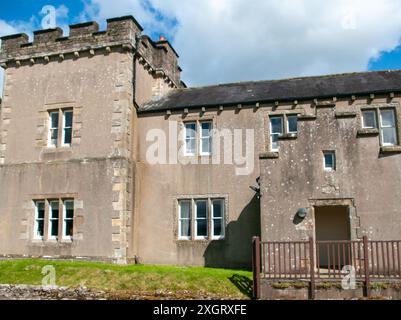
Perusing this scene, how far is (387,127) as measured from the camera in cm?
1892

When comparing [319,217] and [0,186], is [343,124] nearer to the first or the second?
[319,217]

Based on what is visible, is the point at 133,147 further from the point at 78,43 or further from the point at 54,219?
the point at 78,43

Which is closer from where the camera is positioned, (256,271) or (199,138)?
(256,271)

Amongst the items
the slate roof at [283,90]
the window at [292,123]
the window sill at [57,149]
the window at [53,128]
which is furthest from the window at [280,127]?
the window at [53,128]

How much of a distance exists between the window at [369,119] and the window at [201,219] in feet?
20.3

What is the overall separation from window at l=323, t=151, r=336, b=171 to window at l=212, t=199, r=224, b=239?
16.8ft

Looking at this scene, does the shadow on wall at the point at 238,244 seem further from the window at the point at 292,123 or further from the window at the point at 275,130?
the window at the point at 292,123

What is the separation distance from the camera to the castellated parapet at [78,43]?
2058 cm

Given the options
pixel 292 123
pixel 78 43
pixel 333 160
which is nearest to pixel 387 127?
pixel 292 123

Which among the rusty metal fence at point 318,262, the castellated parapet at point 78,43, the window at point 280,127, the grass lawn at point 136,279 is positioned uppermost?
the castellated parapet at point 78,43

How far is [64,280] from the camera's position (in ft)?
52.3

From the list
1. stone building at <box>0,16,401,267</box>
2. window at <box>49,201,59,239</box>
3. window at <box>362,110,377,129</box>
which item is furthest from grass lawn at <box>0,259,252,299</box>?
window at <box>362,110,377,129</box>

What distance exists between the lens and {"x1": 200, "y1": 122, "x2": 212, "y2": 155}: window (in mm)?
20359

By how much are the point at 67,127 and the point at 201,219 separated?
22.2 feet
